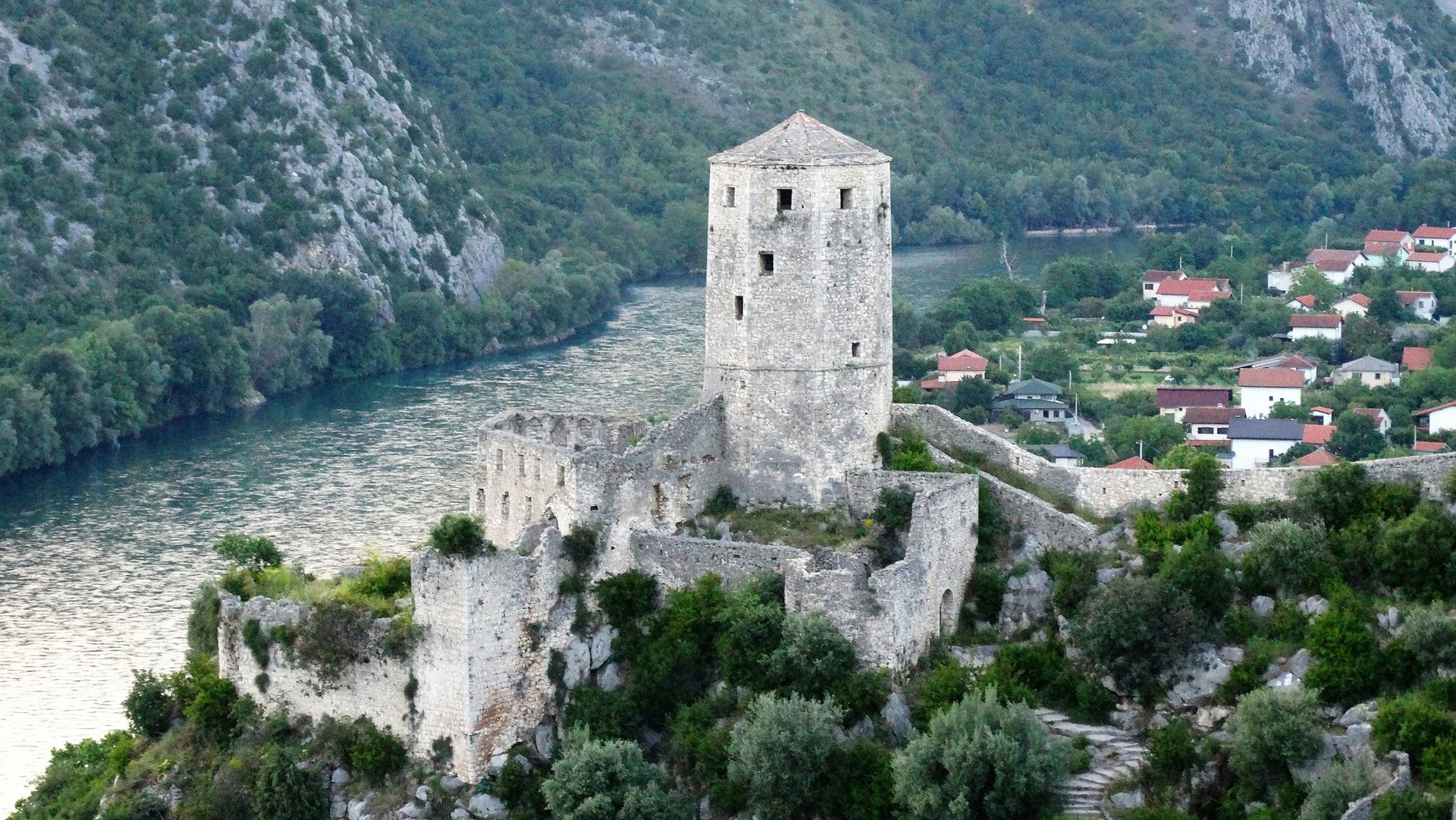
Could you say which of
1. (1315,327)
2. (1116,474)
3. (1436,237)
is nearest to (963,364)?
(1315,327)

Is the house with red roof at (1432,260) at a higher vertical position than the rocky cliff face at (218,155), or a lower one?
lower

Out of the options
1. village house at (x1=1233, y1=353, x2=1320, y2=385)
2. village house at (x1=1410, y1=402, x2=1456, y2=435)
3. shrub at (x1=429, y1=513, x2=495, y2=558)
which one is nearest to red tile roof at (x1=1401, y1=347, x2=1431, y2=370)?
village house at (x1=1233, y1=353, x2=1320, y2=385)

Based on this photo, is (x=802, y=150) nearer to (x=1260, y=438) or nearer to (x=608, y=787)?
(x=608, y=787)

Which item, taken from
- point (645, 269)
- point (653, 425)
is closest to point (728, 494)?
point (653, 425)

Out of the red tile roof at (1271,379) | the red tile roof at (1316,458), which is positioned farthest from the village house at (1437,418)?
the red tile roof at (1316,458)

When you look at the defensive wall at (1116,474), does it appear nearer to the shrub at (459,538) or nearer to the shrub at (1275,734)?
the shrub at (1275,734)

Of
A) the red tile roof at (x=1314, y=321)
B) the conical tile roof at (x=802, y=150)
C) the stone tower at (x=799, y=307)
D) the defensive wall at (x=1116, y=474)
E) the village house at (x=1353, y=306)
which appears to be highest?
the conical tile roof at (x=802, y=150)

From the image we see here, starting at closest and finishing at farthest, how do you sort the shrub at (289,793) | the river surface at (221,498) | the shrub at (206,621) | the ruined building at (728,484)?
the ruined building at (728,484) < the shrub at (289,793) < the shrub at (206,621) < the river surface at (221,498)
